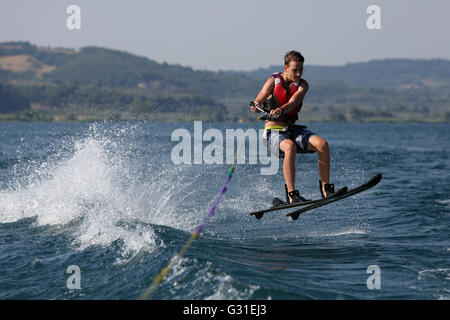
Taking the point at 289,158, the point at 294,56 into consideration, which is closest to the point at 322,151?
the point at 289,158

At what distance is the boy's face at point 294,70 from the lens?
25.9 ft

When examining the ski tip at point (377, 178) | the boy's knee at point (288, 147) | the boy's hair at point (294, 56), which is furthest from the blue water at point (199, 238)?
the boy's hair at point (294, 56)

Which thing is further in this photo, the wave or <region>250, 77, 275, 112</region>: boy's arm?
the wave

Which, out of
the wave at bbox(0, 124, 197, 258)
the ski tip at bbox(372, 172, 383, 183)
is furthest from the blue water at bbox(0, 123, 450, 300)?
the ski tip at bbox(372, 172, 383, 183)

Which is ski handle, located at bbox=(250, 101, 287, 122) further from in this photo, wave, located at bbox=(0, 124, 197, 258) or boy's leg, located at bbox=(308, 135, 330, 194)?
wave, located at bbox=(0, 124, 197, 258)

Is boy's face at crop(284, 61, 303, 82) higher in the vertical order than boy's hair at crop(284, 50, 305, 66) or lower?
lower

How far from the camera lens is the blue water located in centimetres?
664

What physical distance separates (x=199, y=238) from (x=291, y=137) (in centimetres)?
241

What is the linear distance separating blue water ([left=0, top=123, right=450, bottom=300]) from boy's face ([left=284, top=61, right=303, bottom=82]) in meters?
2.74

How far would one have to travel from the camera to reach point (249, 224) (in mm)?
10969

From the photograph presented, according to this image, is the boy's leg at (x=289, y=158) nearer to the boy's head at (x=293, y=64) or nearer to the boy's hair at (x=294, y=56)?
the boy's head at (x=293, y=64)
